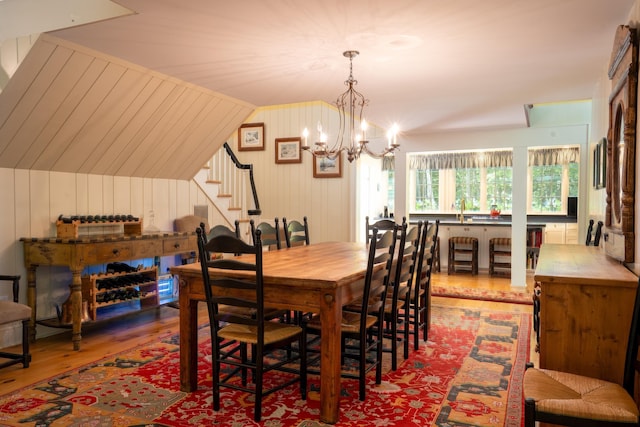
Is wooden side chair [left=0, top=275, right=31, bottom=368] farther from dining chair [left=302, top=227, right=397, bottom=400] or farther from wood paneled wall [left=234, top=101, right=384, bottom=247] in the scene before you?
wood paneled wall [left=234, top=101, right=384, bottom=247]

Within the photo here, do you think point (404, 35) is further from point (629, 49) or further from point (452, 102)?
point (452, 102)

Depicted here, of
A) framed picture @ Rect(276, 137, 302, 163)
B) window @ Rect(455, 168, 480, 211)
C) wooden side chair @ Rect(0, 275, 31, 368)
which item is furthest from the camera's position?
window @ Rect(455, 168, 480, 211)

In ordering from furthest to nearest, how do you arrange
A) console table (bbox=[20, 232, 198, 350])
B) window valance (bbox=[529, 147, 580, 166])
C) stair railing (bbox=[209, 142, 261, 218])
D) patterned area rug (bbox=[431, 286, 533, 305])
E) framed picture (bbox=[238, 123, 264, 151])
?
window valance (bbox=[529, 147, 580, 166]) → framed picture (bbox=[238, 123, 264, 151]) → stair railing (bbox=[209, 142, 261, 218]) → patterned area rug (bbox=[431, 286, 533, 305]) → console table (bbox=[20, 232, 198, 350])

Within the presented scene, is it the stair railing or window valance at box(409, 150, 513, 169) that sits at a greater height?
window valance at box(409, 150, 513, 169)

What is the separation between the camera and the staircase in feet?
20.1

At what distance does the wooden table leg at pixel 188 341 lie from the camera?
2.94m

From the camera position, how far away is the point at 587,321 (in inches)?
83.7

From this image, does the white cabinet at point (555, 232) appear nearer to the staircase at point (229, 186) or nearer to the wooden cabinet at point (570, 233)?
the wooden cabinet at point (570, 233)

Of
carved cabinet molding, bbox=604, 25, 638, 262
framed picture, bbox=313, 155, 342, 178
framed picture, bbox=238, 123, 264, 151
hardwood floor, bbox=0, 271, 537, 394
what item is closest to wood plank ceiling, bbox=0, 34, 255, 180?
hardwood floor, bbox=0, 271, 537, 394

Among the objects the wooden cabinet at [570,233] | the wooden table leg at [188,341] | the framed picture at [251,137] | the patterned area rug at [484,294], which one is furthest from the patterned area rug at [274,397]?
the wooden cabinet at [570,233]

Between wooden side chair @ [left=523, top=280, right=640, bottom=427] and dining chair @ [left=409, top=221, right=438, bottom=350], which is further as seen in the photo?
dining chair @ [left=409, top=221, right=438, bottom=350]

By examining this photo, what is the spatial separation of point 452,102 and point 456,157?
4679 mm

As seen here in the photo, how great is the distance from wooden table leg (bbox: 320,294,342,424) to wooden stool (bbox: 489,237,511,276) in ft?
19.1

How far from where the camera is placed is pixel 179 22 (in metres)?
2.82
